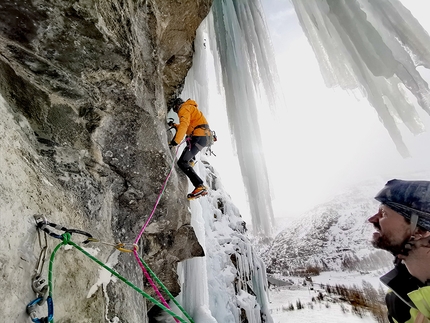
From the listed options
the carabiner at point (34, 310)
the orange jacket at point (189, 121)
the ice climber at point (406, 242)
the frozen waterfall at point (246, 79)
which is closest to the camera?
the carabiner at point (34, 310)

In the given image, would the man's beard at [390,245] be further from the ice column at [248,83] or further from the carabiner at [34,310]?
the ice column at [248,83]

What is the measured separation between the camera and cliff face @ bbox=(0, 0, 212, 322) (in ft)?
4.19

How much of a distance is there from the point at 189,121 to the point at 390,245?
9.52 ft

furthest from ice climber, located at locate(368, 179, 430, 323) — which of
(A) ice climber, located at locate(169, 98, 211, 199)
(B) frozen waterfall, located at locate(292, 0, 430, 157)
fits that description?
(A) ice climber, located at locate(169, 98, 211, 199)

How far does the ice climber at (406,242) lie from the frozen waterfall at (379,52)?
2148 mm

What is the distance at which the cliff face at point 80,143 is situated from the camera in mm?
1276

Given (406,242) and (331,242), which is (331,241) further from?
(406,242)

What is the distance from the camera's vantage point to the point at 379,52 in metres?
3.28

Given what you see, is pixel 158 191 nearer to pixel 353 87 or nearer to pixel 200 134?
pixel 200 134

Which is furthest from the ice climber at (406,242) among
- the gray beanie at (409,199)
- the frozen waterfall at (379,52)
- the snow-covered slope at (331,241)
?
the snow-covered slope at (331,241)

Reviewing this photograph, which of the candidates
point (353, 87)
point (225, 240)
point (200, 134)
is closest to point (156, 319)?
point (200, 134)

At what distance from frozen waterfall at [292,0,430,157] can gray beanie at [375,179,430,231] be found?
2072mm

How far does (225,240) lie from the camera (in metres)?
7.97

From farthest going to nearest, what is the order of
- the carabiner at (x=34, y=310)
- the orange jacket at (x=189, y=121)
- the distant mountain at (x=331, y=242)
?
the distant mountain at (x=331, y=242), the orange jacket at (x=189, y=121), the carabiner at (x=34, y=310)
